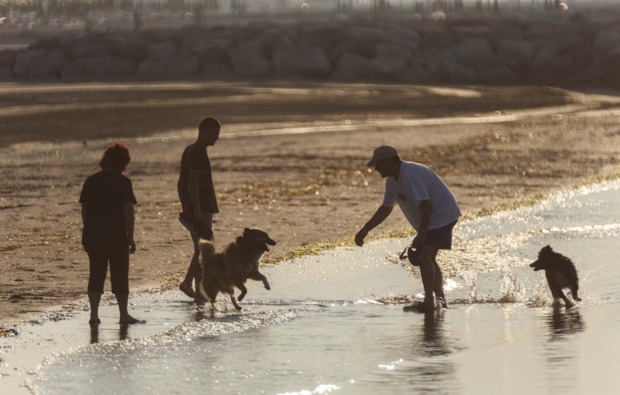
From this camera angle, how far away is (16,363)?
9805 mm

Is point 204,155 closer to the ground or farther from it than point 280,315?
farther from it

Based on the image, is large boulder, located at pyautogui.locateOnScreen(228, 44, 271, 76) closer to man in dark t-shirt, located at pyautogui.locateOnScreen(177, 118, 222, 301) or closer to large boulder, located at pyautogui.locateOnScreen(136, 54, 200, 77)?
large boulder, located at pyautogui.locateOnScreen(136, 54, 200, 77)

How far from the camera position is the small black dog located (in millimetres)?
12398

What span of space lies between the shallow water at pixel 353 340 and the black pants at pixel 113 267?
0.33m

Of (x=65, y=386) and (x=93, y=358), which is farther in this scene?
(x=93, y=358)

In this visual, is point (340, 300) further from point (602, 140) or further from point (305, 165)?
point (602, 140)

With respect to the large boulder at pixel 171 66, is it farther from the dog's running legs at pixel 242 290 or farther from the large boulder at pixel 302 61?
the dog's running legs at pixel 242 290

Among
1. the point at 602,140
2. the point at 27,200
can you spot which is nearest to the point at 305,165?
the point at 27,200

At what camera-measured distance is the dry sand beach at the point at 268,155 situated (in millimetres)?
16484

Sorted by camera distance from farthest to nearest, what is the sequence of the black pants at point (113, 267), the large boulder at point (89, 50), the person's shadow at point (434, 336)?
the large boulder at point (89, 50) < the black pants at point (113, 267) < the person's shadow at point (434, 336)

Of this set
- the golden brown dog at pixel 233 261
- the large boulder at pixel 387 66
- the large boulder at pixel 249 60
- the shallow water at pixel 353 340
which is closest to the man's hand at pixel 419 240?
the shallow water at pixel 353 340

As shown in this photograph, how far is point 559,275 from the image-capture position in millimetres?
12375

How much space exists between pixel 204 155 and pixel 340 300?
1901mm

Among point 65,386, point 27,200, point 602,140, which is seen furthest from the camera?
point 602,140
